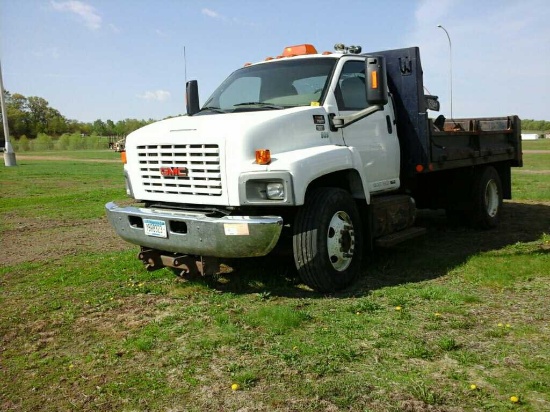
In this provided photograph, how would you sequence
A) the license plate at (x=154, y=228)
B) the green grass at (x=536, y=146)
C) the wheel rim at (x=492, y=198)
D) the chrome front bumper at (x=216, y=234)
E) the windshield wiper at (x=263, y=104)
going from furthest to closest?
the green grass at (x=536, y=146)
the wheel rim at (x=492, y=198)
the windshield wiper at (x=263, y=104)
the license plate at (x=154, y=228)
the chrome front bumper at (x=216, y=234)

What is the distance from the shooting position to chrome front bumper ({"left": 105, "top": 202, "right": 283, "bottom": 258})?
15.0ft

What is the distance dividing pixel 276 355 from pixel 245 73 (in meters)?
3.83

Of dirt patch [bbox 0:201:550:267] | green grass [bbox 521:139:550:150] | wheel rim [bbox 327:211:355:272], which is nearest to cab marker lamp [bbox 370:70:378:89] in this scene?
wheel rim [bbox 327:211:355:272]

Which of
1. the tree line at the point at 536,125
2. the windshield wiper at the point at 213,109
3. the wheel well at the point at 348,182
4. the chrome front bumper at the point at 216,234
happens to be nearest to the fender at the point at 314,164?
the wheel well at the point at 348,182

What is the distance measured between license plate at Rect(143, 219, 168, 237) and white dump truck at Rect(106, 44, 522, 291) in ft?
0.03

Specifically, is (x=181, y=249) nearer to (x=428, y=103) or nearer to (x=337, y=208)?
(x=337, y=208)

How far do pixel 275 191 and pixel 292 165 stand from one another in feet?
0.88

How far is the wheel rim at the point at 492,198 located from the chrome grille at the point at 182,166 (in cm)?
561

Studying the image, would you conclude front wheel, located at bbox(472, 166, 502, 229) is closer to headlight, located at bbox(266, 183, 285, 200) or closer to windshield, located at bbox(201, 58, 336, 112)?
windshield, located at bbox(201, 58, 336, 112)

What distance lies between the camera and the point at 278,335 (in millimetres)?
4195

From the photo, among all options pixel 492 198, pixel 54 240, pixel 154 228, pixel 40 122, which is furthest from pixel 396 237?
pixel 40 122

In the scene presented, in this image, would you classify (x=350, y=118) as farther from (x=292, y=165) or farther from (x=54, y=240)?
(x=54, y=240)

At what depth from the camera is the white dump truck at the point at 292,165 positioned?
472 centimetres

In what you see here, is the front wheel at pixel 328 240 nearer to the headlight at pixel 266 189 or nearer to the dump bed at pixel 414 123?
the headlight at pixel 266 189
